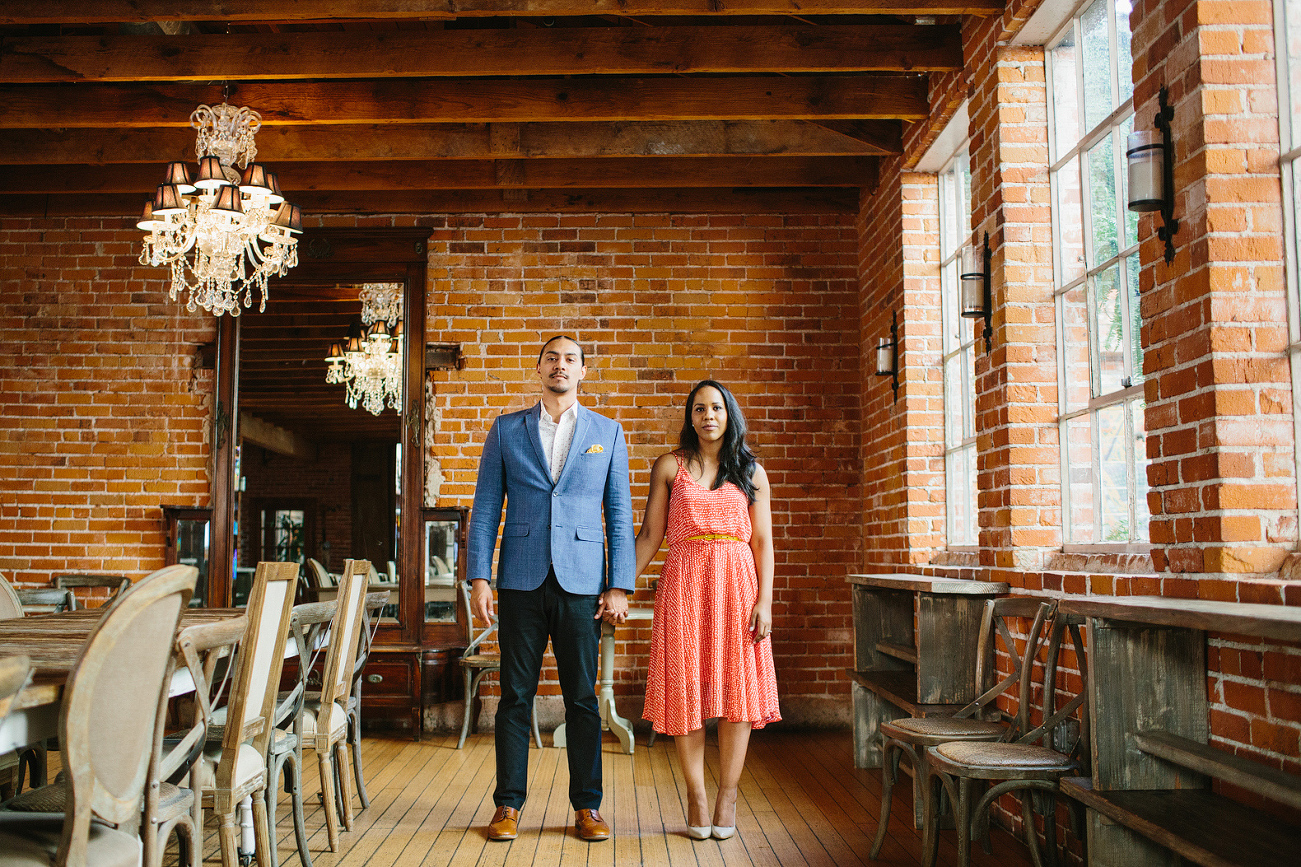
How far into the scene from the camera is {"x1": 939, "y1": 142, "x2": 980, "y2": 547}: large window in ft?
15.3

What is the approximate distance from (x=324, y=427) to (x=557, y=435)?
3258 millimetres

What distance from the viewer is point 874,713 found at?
4.59 metres

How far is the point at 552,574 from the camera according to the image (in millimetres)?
3445

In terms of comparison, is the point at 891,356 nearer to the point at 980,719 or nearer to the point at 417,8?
the point at 980,719

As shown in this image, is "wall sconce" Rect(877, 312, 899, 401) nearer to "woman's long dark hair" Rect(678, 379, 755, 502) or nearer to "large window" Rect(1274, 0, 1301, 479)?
"woman's long dark hair" Rect(678, 379, 755, 502)

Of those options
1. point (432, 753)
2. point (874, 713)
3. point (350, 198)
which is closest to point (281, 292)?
point (350, 198)

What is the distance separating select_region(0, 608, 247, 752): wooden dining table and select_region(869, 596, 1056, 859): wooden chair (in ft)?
6.75

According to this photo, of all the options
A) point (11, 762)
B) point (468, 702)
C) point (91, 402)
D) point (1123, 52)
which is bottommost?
point (468, 702)

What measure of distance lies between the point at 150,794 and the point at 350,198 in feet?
15.4

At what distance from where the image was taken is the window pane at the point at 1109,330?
3.19 meters

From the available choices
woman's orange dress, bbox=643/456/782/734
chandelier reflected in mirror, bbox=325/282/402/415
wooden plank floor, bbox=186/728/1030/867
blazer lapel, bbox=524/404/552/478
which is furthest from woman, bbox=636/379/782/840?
chandelier reflected in mirror, bbox=325/282/402/415

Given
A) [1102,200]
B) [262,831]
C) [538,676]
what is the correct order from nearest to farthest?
[262,831] < [1102,200] < [538,676]

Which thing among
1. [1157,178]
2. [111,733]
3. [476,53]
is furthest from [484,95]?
[111,733]

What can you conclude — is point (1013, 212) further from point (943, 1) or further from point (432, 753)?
point (432, 753)
